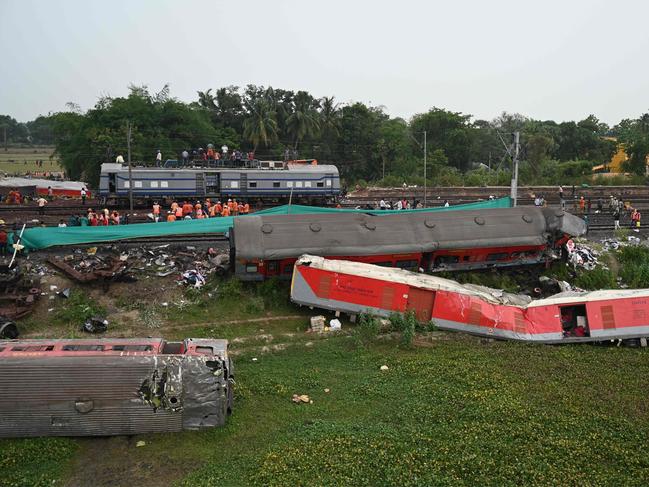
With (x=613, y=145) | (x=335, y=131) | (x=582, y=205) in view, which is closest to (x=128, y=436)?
(x=582, y=205)

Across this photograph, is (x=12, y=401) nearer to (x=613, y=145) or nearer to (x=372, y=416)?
(x=372, y=416)

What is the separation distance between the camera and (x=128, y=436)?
38.7 feet

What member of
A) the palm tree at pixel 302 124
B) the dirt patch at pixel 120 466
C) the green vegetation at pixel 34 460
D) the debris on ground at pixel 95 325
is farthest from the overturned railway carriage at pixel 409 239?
the palm tree at pixel 302 124

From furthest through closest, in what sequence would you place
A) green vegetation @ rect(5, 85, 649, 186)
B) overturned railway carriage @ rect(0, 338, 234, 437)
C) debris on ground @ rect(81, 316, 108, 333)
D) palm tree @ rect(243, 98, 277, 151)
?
palm tree @ rect(243, 98, 277, 151)
green vegetation @ rect(5, 85, 649, 186)
debris on ground @ rect(81, 316, 108, 333)
overturned railway carriage @ rect(0, 338, 234, 437)

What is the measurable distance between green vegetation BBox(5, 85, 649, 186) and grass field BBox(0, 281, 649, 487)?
30.8 metres

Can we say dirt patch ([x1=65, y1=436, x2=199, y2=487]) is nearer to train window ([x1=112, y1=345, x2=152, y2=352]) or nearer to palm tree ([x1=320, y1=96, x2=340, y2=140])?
train window ([x1=112, y1=345, x2=152, y2=352])

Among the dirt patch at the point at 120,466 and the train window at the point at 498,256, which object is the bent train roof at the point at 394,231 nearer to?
the train window at the point at 498,256

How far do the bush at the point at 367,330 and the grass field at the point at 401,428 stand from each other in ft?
1.01

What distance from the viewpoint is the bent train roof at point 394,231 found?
20.1 meters

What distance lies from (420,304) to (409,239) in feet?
12.7

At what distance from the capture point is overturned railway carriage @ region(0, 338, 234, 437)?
11266mm

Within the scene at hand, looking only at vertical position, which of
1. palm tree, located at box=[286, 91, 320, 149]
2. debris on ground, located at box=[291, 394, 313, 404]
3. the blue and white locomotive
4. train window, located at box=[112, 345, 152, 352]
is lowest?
debris on ground, located at box=[291, 394, 313, 404]

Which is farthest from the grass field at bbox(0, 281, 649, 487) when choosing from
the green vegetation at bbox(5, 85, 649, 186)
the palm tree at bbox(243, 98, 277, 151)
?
the palm tree at bbox(243, 98, 277, 151)

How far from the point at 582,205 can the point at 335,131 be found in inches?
1160
